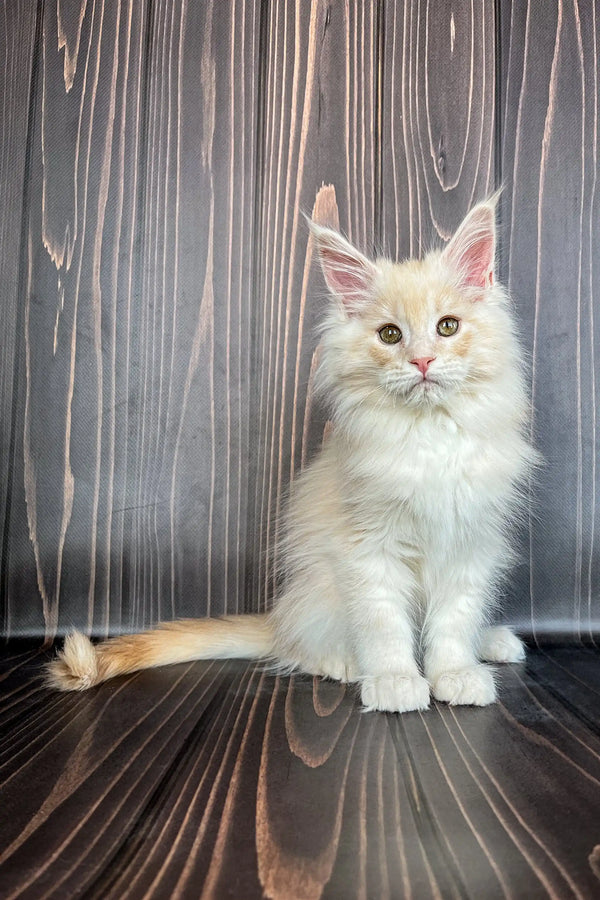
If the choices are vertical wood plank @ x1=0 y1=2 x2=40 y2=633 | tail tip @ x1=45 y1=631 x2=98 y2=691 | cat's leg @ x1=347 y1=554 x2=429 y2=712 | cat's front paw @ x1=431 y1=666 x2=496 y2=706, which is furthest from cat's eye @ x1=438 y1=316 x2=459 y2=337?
vertical wood plank @ x1=0 y1=2 x2=40 y2=633

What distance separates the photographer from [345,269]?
1215 millimetres

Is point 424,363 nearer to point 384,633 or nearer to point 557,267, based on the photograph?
point 384,633

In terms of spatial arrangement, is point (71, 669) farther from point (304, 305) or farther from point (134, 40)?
point (134, 40)

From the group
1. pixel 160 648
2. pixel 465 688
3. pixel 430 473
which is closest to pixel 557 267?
pixel 430 473

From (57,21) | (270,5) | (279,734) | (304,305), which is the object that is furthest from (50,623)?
(270,5)

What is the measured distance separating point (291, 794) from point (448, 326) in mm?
711

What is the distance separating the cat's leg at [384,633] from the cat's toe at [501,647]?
0.18m

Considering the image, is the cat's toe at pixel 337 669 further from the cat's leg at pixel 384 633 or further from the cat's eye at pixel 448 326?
the cat's eye at pixel 448 326

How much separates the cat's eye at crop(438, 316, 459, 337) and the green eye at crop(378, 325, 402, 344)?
0.21 ft

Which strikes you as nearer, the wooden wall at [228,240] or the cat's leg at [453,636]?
the cat's leg at [453,636]

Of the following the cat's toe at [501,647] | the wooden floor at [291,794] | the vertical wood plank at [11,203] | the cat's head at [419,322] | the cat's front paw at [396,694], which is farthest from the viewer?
the vertical wood plank at [11,203]

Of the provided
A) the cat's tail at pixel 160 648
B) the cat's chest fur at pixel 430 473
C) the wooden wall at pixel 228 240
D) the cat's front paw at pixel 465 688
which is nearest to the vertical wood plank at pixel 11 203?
the wooden wall at pixel 228 240

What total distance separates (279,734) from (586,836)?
38 cm

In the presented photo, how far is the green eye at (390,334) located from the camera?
1.16 metres
